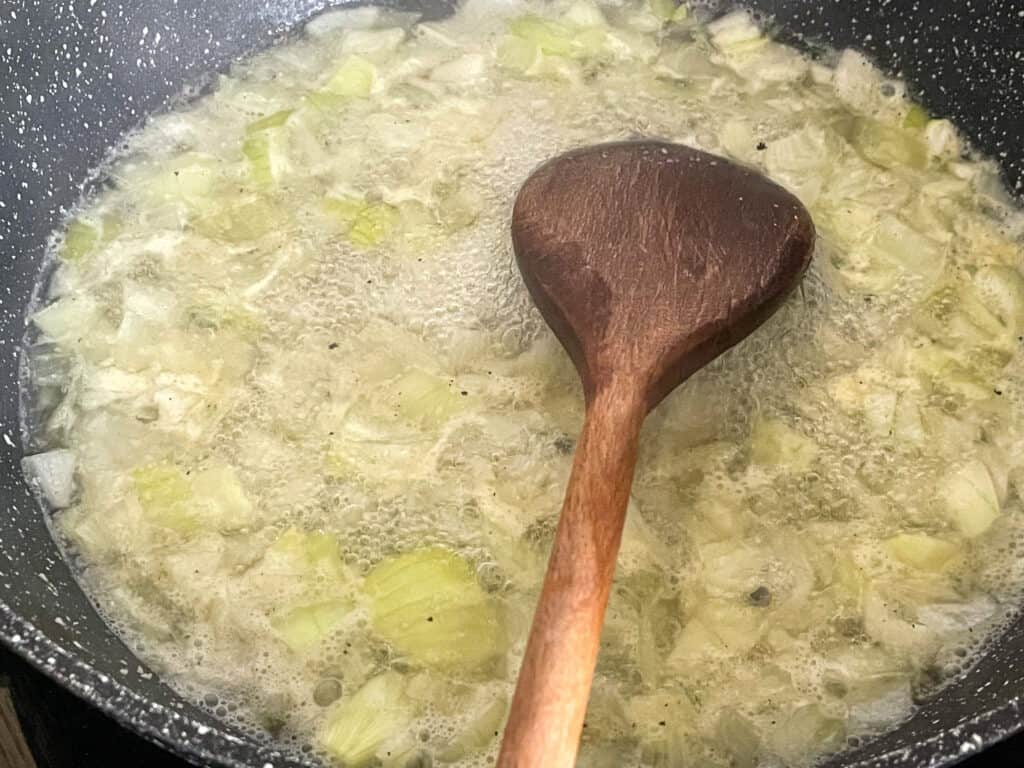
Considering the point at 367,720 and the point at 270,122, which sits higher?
the point at 270,122

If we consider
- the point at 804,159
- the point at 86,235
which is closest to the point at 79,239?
the point at 86,235

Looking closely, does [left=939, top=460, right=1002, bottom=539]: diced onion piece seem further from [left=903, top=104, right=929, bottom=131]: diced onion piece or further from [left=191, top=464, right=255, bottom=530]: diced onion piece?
[left=191, top=464, right=255, bottom=530]: diced onion piece

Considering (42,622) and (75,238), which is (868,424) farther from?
(75,238)

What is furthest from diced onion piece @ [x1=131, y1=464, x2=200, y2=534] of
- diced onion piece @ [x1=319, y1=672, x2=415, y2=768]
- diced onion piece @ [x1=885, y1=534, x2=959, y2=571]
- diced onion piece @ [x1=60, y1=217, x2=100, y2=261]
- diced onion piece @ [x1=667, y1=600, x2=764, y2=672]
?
diced onion piece @ [x1=885, y1=534, x2=959, y2=571]

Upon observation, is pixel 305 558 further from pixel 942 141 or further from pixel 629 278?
pixel 942 141

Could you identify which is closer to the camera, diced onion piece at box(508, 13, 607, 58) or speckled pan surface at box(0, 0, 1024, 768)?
speckled pan surface at box(0, 0, 1024, 768)

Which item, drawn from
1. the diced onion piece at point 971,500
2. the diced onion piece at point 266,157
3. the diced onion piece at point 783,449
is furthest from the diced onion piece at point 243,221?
the diced onion piece at point 971,500

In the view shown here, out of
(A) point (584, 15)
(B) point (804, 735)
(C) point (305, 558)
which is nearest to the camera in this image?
(B) point (804, 735)
